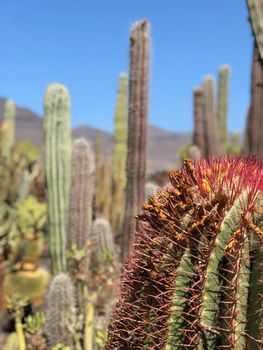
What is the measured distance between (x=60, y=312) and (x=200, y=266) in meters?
3.54

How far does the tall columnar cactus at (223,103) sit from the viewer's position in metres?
16.2

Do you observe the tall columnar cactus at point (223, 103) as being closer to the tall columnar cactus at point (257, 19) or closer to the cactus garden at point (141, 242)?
the cactus garden at point (141, 242)

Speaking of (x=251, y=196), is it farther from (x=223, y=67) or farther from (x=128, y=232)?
(x=223, y=67)

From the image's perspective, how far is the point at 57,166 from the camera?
297 inches

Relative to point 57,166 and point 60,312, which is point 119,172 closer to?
point 57,166

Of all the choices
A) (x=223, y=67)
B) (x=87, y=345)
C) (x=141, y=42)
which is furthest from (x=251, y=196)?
(x=223, y=67)

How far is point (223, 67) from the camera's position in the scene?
55.6 feet

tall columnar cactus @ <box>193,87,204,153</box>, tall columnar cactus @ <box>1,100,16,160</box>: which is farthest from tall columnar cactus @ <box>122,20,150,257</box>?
tall columnar cactus @ <box>1,100,16,160</box>

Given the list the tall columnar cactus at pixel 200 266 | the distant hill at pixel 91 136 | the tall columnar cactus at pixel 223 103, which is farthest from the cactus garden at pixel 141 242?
the distant hill at pixel 91 136

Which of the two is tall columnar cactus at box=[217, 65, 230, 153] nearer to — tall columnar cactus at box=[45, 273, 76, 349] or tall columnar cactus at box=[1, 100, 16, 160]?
tall columnar cactus at box=[1, 100, 16, 160]

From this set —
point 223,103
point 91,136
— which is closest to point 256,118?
point 223,103

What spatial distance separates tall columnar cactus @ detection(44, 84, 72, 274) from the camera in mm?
7070

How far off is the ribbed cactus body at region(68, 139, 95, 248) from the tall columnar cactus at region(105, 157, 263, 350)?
167 inches

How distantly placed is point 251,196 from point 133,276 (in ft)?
1.97
